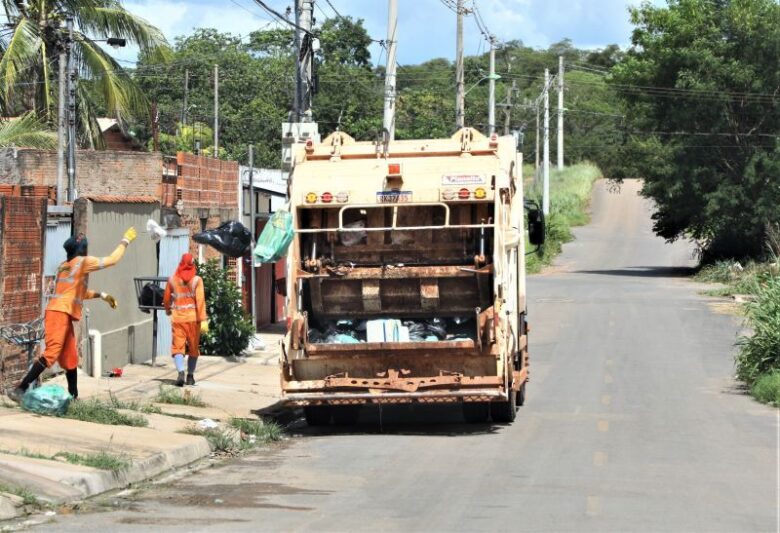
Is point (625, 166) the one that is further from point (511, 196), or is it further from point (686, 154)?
point (511, 196)

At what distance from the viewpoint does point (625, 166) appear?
52312mm

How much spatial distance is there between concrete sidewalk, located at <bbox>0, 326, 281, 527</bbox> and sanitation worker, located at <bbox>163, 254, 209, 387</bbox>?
42 centimetres

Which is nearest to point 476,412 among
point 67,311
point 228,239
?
point 67,311

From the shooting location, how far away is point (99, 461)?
10586 millimetres

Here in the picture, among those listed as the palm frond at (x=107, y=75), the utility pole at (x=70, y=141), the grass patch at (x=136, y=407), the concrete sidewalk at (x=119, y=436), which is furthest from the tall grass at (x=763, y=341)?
the palm frond at (x=107, y=75)

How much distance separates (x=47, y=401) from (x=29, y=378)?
50 cm

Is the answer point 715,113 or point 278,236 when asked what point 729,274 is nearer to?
point 715,113

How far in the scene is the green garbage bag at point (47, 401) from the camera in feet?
43.0

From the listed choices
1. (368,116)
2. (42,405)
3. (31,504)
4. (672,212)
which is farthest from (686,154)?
(31,504)

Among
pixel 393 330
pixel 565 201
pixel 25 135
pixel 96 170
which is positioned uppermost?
pixel 565 201

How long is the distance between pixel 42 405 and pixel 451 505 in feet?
17.3

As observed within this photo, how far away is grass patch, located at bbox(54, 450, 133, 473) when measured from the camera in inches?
415

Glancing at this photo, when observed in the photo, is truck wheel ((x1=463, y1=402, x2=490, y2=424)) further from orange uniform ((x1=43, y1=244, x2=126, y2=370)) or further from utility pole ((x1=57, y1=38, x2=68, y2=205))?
utility pole ((x1=57, y1=38, x2=68, y2=205))

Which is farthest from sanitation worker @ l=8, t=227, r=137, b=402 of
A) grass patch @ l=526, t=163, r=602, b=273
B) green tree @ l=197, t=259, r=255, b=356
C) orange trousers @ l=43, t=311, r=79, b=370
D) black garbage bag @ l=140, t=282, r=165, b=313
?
grass patch @ l=526, t=163, r=602, b=273
